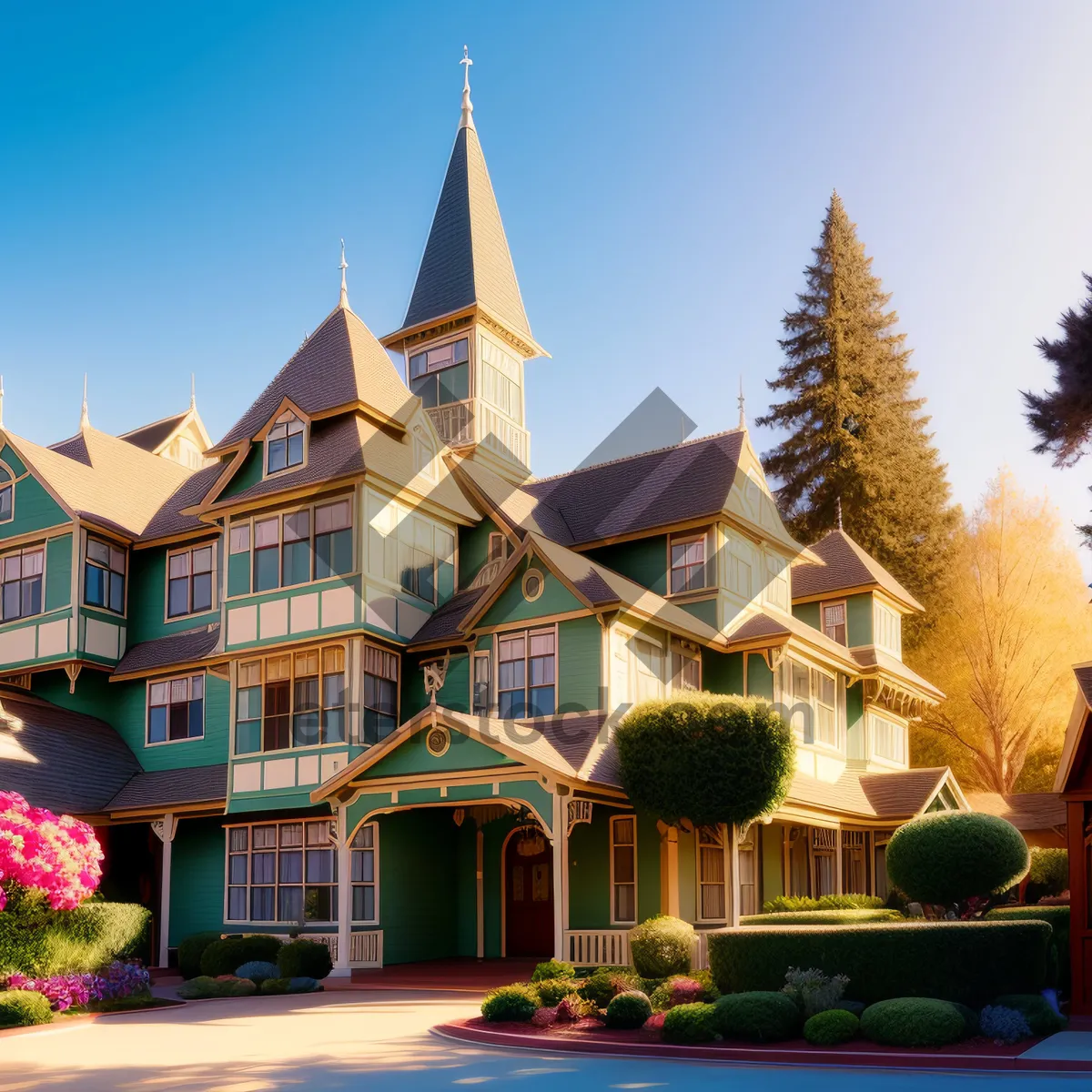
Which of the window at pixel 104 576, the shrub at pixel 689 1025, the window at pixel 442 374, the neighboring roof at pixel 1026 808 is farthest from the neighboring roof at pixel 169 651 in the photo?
the neighboring roof at pixel 1026 808

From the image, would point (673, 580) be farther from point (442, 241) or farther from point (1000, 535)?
point (1000, 535)

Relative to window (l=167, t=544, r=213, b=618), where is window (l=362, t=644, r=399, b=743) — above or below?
below

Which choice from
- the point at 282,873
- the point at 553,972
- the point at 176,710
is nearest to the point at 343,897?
the point at 282,873

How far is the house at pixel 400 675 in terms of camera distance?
82.5 ft

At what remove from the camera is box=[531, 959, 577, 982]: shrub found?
2002cm

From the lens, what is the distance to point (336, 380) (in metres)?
29.5

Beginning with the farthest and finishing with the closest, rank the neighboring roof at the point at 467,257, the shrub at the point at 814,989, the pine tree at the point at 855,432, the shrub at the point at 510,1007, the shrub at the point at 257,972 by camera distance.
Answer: the pine tree at the point at 855,432, the neighboring roof at the point at 467,257, the shrub at the point at 257,972, the shrub at the point at 510,1007, the shrub at the point at 814,989

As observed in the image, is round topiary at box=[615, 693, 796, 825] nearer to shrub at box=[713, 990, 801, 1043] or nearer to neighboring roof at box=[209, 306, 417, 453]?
shrub at box=[713, 990, 801, 1043]

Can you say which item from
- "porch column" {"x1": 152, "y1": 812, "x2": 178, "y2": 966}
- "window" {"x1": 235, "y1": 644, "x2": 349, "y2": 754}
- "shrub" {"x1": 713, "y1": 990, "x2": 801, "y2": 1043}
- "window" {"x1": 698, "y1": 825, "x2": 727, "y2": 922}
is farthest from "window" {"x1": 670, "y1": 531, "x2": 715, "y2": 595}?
"shrub" {"x1": 713, "y1": 990, "x2": 801, "y2": 1043}

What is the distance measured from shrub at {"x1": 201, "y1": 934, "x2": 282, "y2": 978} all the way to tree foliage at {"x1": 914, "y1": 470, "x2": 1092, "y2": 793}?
28.2m

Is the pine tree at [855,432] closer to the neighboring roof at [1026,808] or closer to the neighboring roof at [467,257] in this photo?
the neighboring roof at [1026,808]

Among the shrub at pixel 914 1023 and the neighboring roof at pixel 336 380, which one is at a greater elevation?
the neighboring roof at pixel 336 380

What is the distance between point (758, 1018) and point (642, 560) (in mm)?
15442

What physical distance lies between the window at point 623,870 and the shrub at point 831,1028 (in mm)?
10370
